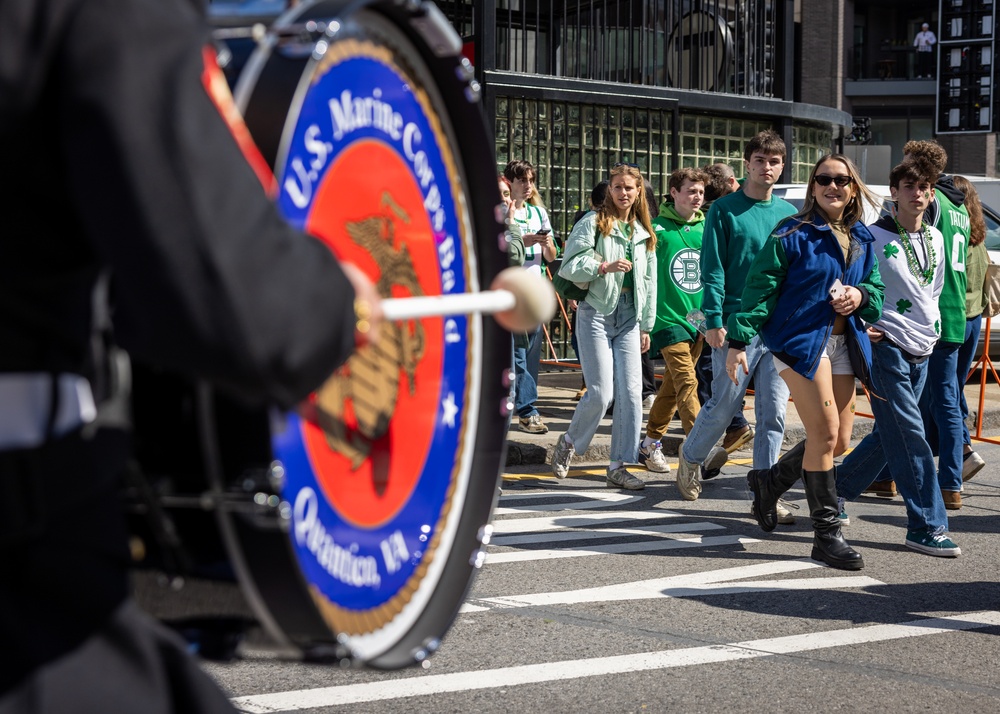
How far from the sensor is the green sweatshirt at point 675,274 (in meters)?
9.07

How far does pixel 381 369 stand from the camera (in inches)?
60.2

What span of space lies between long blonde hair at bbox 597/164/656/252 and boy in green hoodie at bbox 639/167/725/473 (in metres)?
0.47

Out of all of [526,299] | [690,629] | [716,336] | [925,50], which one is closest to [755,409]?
[716,336]

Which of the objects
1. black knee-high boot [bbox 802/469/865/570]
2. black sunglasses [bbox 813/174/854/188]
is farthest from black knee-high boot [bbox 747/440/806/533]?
black sunglasses [bbox 813/174/854/188]

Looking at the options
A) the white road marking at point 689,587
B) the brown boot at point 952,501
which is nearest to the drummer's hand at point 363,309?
the white road marking at point 689,587

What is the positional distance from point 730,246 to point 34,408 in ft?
22.2

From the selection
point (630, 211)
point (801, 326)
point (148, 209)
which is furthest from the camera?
point (630, 211)

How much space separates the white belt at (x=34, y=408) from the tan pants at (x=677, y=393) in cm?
773

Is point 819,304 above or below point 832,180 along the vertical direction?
below

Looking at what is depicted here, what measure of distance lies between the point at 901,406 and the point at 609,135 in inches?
318

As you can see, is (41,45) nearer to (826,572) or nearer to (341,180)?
(341,180)

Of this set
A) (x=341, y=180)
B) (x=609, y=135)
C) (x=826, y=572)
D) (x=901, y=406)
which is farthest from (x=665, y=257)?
(x=341, y=180)

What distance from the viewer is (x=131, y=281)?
1151mm

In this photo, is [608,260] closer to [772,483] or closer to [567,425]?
[772,483]
